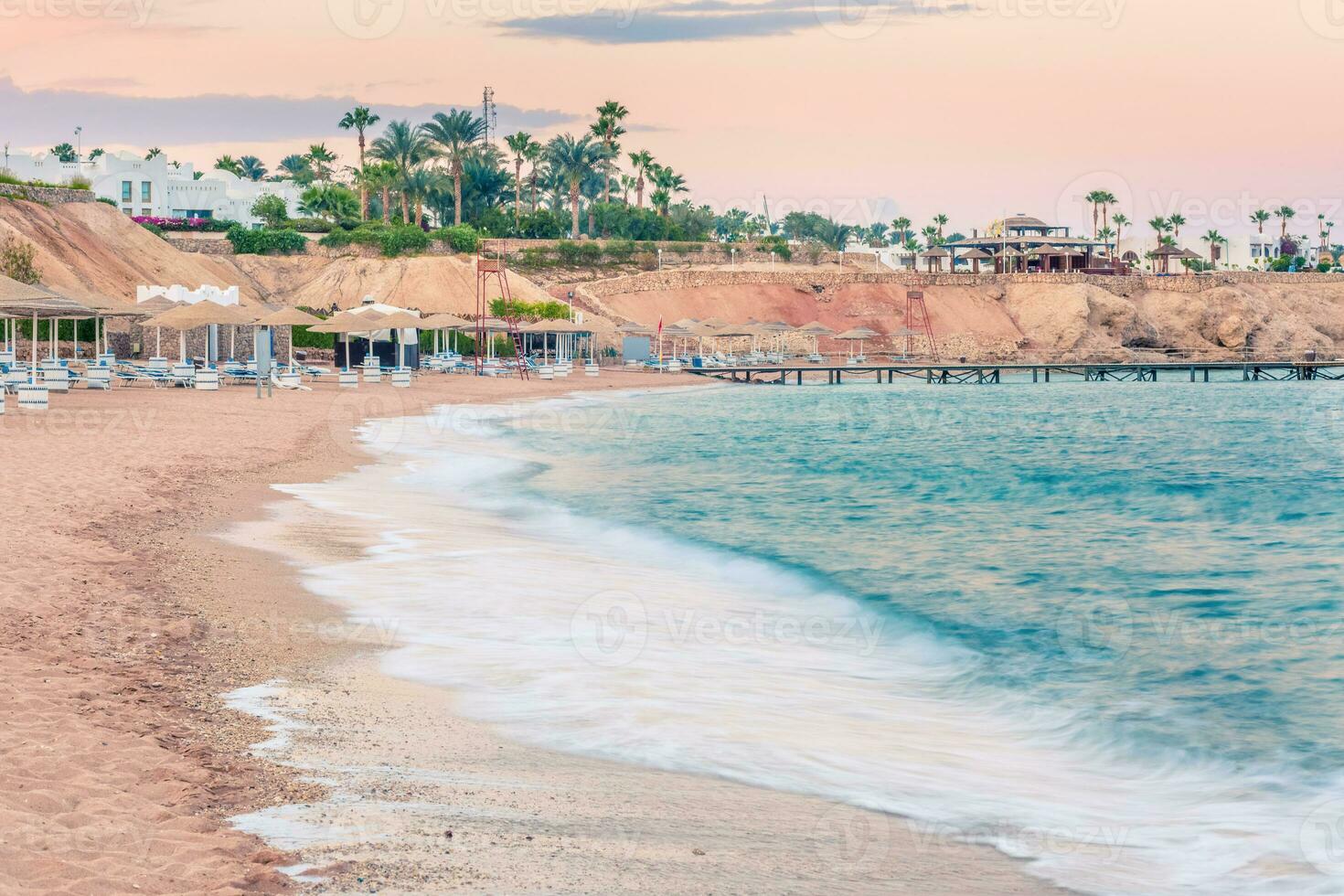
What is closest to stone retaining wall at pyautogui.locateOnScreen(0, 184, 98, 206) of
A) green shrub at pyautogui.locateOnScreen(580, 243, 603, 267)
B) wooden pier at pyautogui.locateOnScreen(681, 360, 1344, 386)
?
green shrub at pyautogui.locateOnScreen(580, 243, 603, 267)

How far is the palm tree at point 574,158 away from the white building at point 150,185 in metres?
23.6

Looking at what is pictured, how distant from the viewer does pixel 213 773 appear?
620 centimetres

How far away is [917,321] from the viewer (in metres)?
96.1

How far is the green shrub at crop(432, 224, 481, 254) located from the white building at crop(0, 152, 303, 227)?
18.2 meters

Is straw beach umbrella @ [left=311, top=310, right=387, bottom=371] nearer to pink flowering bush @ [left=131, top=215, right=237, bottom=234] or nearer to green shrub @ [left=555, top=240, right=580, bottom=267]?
green shrub @ [left=555, top=240, right=580, bottom=267]

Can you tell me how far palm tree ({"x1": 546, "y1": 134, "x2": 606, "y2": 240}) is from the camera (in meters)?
99.4

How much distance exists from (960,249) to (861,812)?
110 metres

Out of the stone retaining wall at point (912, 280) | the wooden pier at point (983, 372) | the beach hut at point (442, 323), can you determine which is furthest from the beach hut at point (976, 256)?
the beach hut at point (442, 323)

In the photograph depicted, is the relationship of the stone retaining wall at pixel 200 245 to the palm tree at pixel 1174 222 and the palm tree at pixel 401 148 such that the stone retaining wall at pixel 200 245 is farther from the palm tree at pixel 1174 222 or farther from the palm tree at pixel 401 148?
the palm tree at pixel 1174 222

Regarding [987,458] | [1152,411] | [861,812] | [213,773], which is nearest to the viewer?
[213,773]

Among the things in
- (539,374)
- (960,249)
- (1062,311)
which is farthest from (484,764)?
(960,249)

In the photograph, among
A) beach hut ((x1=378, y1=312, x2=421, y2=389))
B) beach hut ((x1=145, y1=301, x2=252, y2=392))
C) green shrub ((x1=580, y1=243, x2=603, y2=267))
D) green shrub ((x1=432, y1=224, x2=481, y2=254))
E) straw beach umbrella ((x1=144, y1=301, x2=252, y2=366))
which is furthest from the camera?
green shrub ((x1=580, y1=243, x2=603, y2=267))

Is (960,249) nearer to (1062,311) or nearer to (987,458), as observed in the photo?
A: (1062,311)

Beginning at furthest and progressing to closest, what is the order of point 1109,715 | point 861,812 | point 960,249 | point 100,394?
point 960,249, point 100,394, point 1109,715, point 861,812
